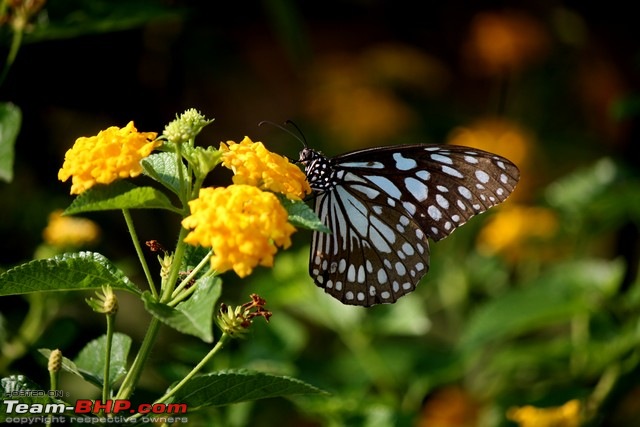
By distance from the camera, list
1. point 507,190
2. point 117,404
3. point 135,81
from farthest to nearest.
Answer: point 135,81, point 507,190, point 117,404

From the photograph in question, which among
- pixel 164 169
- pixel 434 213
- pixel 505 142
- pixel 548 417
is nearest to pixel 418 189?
pixel 434 213

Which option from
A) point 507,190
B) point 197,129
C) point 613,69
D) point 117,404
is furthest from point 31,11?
point 613,69

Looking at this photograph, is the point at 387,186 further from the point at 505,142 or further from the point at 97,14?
the point at 505,142

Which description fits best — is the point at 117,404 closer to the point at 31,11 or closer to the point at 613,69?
the point at 31,11

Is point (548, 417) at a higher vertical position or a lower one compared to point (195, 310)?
lower

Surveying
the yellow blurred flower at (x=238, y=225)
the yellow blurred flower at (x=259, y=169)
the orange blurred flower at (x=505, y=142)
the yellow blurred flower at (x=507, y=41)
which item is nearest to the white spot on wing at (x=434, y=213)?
the yellow blurred flower at (x=259, y=169)

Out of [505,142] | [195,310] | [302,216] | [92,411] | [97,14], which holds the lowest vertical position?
[92,411]
